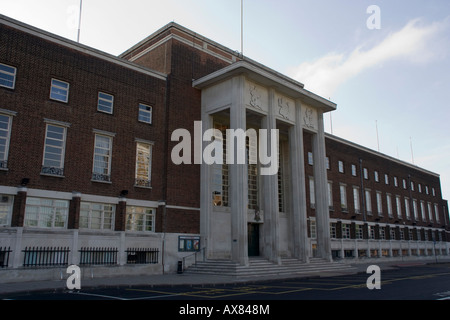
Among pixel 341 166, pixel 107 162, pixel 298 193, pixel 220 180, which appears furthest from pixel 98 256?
pixel 341 166

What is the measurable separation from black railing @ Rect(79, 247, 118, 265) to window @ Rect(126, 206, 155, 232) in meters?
2.25

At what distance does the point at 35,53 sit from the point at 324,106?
24.8m

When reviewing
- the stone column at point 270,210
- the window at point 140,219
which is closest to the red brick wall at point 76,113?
the window at point 140,219

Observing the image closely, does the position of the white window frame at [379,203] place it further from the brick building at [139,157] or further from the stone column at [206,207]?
the stone column at [206,207]

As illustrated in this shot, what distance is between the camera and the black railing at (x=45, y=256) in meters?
20.8

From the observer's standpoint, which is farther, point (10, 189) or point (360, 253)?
point (360, 253)

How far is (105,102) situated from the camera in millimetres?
26297

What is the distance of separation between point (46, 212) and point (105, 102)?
26.3 ft

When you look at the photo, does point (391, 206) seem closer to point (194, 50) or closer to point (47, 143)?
point (194, 50)

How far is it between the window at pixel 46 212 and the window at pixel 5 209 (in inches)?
33.7

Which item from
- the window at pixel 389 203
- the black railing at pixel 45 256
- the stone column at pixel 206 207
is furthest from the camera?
the window at pixel 389 203

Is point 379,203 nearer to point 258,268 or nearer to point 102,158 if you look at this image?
point 258,268
